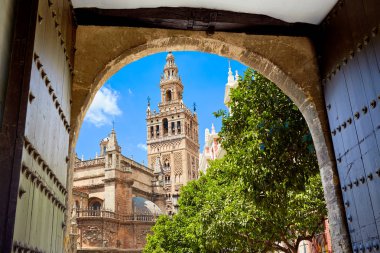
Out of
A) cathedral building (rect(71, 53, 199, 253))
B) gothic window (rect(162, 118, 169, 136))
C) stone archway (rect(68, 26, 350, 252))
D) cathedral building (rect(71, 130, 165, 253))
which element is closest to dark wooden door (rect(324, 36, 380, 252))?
stone archway (rect(68, 26, 350, 252))

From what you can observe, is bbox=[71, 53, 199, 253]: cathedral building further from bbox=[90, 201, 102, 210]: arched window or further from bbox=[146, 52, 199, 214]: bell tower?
bbox=[146, 52, 199, 214]: bell tower

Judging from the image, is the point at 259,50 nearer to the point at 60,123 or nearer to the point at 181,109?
the point at 60,123

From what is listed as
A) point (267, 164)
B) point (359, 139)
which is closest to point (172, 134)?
point (267, 164)

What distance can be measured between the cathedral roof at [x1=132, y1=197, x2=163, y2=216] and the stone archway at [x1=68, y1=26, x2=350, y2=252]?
40.1 meters

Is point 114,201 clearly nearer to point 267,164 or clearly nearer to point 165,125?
point 165,125

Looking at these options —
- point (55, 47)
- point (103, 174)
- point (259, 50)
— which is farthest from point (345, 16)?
point (103, 174)

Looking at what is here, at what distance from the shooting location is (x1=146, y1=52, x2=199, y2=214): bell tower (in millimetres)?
69125

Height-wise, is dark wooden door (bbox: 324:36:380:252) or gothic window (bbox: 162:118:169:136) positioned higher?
gothic window (bbox: 162:118:169:136)

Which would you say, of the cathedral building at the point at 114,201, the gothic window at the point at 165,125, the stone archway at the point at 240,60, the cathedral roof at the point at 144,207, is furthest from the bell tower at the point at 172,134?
the stone archway at the point at 240,60

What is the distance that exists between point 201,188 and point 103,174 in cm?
2354

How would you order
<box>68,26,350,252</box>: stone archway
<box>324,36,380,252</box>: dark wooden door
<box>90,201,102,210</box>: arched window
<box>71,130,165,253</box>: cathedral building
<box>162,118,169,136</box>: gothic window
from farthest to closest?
<box>162,118,169,136</box>: gothic window, <box>90,201,102,210</box>: arched window, <box>71,130,165,253</box>: cathedral building, <box>68,26,350,252</box>: stone archway, <box>324,36,380,252</box>: dark wooden door

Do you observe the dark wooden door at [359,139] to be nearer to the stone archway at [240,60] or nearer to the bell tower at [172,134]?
the stone archway at [240,60]

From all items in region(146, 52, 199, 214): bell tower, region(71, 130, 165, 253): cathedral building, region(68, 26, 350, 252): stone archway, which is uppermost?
region(146, 52, 199, 214): bell tower

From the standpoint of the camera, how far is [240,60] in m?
5.39
